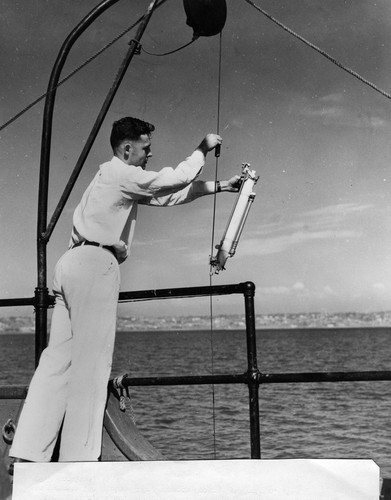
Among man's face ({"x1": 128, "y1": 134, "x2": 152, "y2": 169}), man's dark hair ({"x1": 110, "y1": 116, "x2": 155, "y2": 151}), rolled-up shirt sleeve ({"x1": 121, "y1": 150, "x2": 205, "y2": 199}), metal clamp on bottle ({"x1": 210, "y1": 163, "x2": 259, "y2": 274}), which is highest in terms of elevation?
man's dark hair ({"x1": 110, "y1": 116, "x2": 155, "y2": 151})

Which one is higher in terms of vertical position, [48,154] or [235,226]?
[48,154]

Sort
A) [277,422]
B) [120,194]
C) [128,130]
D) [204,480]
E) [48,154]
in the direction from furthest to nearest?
[277,422] < [48,154] < [128,130] < [120,194] < [204,480]

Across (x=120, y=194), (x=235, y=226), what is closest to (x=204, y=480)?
(x=235, y=226)

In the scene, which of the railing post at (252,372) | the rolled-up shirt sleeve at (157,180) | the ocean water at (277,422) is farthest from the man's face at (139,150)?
the ocean water at (277,422)

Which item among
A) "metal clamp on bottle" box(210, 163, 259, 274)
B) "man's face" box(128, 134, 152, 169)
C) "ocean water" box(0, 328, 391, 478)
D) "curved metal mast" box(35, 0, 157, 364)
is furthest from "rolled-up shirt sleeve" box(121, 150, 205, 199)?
"ocean water" box(0, 328, 391, 478)

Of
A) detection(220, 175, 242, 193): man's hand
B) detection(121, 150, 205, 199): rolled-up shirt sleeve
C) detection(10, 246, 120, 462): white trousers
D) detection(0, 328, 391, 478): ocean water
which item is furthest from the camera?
detection(0, 328, 391, 478): ocean water

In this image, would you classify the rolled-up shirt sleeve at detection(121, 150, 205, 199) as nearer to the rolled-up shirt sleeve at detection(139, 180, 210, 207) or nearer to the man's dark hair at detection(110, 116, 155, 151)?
the man's dark hair at detection(110, 116, 155, 151)

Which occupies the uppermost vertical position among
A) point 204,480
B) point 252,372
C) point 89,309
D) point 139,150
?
point 139,150

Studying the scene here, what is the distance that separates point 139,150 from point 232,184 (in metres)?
0.49

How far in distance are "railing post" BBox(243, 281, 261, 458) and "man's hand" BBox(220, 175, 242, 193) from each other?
556mm

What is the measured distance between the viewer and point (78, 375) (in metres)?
3.13

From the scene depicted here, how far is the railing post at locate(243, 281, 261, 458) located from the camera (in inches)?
124

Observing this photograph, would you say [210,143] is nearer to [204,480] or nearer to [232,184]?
[232,184]

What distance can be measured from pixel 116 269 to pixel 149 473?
1024 mm
